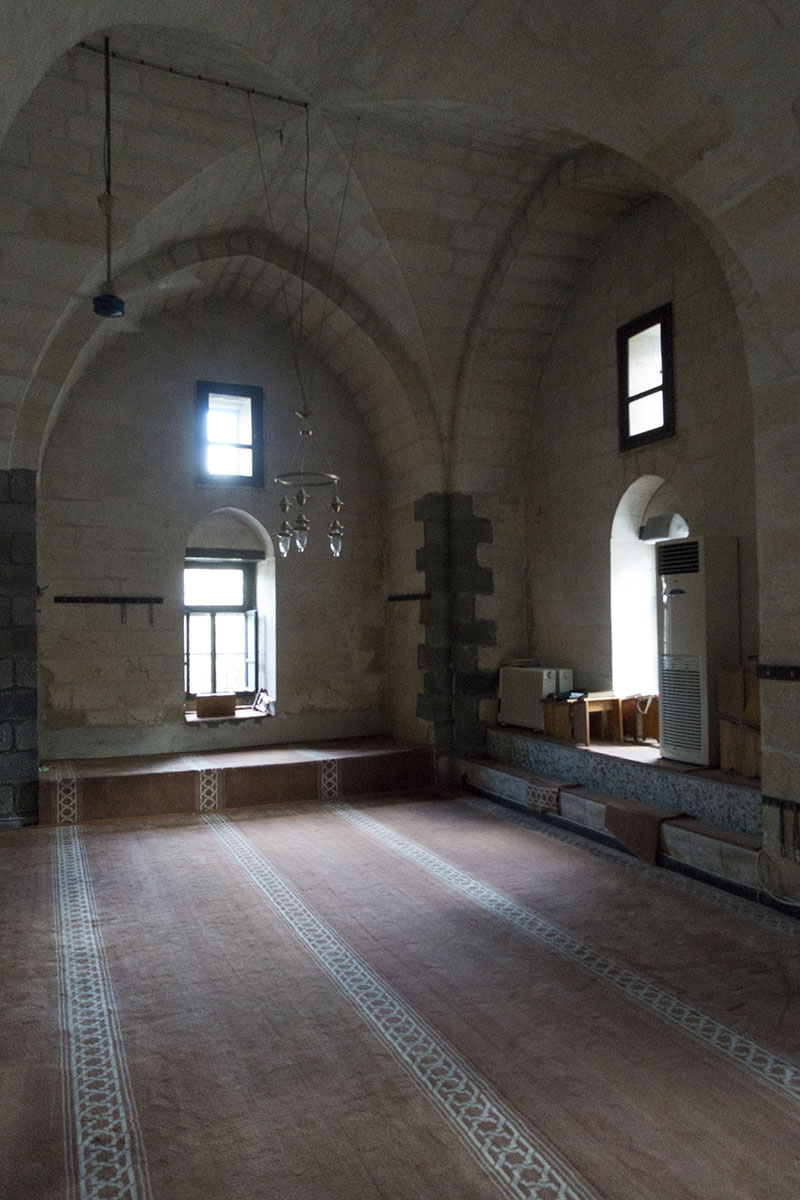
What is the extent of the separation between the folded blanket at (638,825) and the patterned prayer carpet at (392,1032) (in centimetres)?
12

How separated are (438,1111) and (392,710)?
5940 millimetres

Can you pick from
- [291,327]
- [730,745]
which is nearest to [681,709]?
[730,745]

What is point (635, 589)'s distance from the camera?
22.6ft

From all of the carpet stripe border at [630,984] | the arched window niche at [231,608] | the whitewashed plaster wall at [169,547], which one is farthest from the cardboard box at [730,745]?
the arched window niche at [231,608]

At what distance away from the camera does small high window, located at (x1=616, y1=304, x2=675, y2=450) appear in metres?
6.14

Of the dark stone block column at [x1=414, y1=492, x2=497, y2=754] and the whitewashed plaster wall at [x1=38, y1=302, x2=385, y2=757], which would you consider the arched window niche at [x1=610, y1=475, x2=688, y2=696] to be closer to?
the dark stone block column at [x1=414, y1=492, x2=497, y2=754]

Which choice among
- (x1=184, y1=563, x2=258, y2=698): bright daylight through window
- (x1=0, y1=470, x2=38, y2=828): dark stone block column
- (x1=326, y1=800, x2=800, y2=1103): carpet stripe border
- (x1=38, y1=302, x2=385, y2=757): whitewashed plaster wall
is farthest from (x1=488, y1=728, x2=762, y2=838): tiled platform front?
(x1=0, y1=470, x2=38, y2=828): dark stone block column

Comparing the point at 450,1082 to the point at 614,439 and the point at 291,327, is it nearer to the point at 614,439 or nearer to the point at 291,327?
the point at 614,439

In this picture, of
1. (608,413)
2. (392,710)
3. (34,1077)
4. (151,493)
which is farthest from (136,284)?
(34,1077)

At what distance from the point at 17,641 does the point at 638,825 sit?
4465 mm

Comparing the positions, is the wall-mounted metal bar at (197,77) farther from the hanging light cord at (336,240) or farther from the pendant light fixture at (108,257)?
the hanging light cord at (336,240)

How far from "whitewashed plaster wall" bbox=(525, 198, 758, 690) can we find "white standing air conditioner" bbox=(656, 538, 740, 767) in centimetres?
13

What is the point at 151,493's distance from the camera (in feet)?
25.3

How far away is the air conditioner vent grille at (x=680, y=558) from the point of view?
540 centimetres
